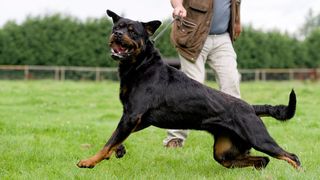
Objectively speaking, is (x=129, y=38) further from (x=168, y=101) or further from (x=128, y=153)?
(x=128, y=153)

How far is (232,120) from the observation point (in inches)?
217

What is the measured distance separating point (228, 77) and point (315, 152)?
4.83 feet

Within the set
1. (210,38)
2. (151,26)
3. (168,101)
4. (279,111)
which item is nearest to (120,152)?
(168,101)

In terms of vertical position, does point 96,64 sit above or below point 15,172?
below

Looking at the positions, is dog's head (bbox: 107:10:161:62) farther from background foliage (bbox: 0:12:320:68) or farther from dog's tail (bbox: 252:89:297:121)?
background foliage (bbox: 0:12:320:68)

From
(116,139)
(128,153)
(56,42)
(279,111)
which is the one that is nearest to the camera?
(116,139)

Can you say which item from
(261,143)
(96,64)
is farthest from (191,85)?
(96,64)

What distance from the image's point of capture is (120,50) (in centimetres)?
539

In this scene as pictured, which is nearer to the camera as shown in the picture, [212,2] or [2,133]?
[212,2]

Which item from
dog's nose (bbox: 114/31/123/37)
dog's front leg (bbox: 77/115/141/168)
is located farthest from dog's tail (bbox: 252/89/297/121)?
dog's nose (bbox: 114/31/123/37)

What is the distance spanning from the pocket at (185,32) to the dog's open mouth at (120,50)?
1804mm

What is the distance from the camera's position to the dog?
5.39 meters

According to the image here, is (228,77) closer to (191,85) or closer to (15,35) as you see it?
(191,85)

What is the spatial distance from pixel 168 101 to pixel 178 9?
1453 millimetres
